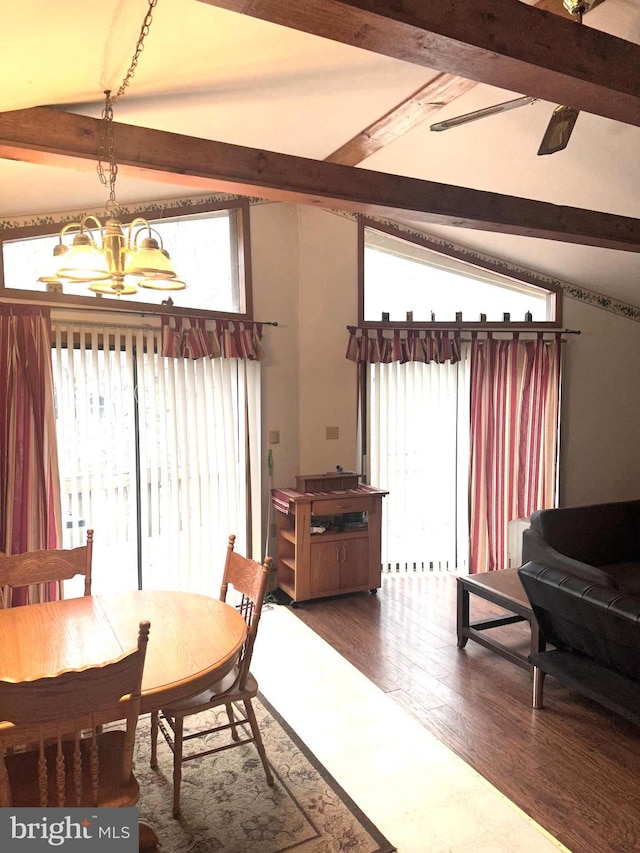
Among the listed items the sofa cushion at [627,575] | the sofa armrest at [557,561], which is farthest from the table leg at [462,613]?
the sofa cushion at [627,575]

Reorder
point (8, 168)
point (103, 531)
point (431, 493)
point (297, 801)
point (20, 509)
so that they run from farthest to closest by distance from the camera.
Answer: point (431, 493) < point (103, 531) < point (20, 509) < point (8, 168) < point (297, 801)

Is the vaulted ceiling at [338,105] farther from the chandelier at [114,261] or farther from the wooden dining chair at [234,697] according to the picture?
the wooden dining chair at [234,697]

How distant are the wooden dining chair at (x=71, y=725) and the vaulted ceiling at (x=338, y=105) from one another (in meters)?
1.68

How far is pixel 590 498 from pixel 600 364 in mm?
1274

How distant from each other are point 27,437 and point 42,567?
3.74 ft

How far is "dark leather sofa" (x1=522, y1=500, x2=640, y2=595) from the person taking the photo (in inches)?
159

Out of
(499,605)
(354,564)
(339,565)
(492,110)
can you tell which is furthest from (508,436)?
(492,110)

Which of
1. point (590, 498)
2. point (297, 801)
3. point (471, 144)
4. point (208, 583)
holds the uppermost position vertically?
point (471, 144)

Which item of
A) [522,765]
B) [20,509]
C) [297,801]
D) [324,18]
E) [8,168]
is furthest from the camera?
[20,509]

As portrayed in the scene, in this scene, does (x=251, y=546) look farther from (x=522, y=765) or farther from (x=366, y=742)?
(x=522, y=765)

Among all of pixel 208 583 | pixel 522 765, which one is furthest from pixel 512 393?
pixel 522 765

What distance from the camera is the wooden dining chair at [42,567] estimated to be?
2748mm

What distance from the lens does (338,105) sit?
3256 mm

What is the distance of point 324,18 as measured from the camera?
58.4 inches
